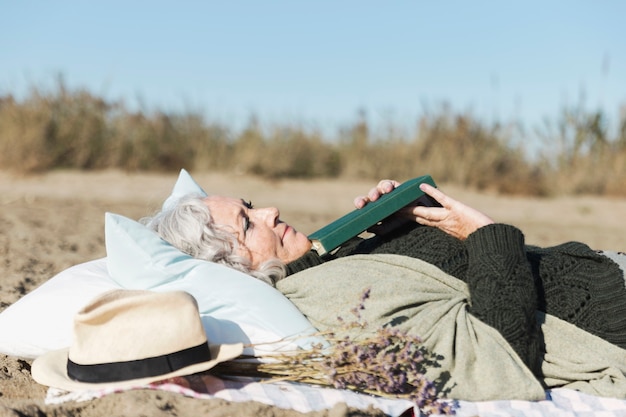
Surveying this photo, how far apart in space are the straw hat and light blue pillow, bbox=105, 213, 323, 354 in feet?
0.96

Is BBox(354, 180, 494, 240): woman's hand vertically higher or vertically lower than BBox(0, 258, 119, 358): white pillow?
higher

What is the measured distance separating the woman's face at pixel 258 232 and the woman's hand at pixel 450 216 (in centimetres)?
60

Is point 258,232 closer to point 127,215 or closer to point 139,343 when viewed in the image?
point 139,343

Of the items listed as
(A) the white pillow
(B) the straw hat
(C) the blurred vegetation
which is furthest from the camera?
(C) the blurred vegetation

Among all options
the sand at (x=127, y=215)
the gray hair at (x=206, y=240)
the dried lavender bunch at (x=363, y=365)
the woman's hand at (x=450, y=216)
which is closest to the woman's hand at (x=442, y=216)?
the woman's hand at (x=450, y=216)

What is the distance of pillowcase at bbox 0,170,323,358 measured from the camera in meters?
3.14

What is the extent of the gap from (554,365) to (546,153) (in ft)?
32.8

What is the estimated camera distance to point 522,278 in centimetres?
321

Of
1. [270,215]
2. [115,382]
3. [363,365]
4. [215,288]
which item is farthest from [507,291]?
[115,382]

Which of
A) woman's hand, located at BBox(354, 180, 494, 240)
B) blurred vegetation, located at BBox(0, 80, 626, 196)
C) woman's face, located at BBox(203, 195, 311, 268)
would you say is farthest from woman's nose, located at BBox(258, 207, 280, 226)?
blurred vegetation, located at BBox(0, 80, 626, 196)

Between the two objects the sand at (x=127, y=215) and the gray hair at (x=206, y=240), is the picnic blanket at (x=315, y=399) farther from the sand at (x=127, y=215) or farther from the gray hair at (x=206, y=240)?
the gray hair at (x=206, y=240)

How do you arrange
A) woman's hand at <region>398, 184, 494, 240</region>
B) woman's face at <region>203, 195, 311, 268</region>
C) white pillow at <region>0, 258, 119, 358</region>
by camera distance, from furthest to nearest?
1. woman's hand at <region>398, 184, 494, 240</region>
2. woman's face at <region>203, 195, 311, 268</region>
3. white pillow at <region>0, 258, 119, 358</region>

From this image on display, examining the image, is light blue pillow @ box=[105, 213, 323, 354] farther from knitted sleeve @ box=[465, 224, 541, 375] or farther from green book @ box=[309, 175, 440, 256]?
knitted sleeve @ box=[465, 224, 541, 375]

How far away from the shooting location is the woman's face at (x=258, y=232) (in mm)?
3484
